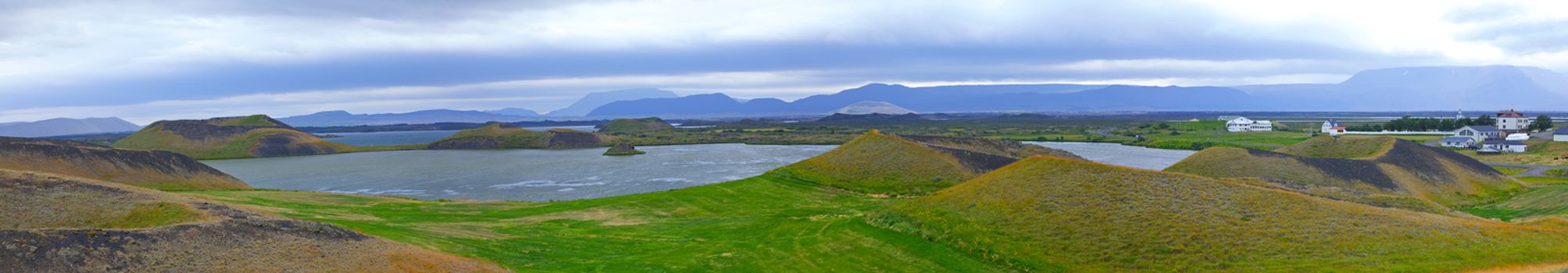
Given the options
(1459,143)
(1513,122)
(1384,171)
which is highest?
(1513,122)

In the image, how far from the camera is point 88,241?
1772cm

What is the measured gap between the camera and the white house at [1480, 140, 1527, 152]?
8619 cm

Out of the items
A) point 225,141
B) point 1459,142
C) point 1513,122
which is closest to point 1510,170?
point 1459,142

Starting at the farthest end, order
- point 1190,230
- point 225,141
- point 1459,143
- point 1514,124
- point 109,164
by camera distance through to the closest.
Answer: point 225,141, point 1514,124, point 1459,143, point 109,164, point 1190,230

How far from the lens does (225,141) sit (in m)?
143

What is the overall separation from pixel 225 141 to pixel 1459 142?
196680 millimetres

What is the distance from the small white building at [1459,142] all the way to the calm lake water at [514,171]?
82.3 metres

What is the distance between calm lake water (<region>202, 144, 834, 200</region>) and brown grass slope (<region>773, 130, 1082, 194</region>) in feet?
39.9

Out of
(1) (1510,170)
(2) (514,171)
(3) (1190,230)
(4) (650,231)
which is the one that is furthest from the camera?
(2) (514,171)

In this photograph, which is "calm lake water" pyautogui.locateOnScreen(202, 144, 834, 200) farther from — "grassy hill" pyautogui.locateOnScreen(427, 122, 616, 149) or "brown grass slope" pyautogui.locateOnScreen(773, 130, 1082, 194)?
"brown grass slope" pyautogui.locateOnScreen(773, 130, 1082, 194)

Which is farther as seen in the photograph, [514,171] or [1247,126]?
[1247,126]

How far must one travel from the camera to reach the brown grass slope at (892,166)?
190ft

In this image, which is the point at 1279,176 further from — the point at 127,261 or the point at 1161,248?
the point at 127,261

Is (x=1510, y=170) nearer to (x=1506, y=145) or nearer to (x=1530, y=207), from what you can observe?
(x=1506, y=145)
